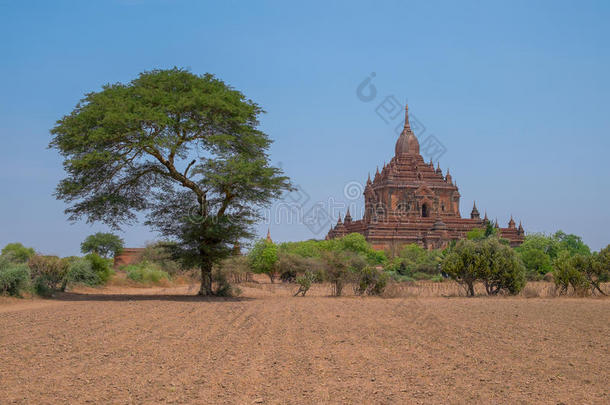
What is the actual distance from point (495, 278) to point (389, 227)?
1543 inches

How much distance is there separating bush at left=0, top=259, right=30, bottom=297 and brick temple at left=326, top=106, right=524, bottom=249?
44147mm

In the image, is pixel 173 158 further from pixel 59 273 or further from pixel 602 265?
pixel 602 265

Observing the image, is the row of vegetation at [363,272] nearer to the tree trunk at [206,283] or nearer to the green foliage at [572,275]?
the green foliage at [572,275]

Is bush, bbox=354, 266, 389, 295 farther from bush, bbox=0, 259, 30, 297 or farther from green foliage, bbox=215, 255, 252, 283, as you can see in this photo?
bush, bbox=0, 259, 30, 297

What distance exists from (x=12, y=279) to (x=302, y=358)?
14.0 metres

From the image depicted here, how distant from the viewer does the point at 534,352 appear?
897 cm

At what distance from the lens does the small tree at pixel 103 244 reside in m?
57.5

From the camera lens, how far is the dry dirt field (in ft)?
20.6

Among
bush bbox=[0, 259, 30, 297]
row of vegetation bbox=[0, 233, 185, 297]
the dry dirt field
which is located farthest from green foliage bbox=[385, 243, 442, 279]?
the dry dirt field

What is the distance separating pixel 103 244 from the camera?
57719 millimetres

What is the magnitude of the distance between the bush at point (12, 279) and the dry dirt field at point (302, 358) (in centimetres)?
465

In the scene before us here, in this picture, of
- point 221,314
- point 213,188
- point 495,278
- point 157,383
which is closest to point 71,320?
point 221,314

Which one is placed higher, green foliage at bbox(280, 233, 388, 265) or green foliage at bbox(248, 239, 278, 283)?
green foliage at bbox(280, 233, 388, 265)

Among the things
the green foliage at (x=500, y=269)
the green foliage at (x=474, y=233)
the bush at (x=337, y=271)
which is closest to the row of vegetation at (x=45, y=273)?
the bush at (x=337, y=271)
